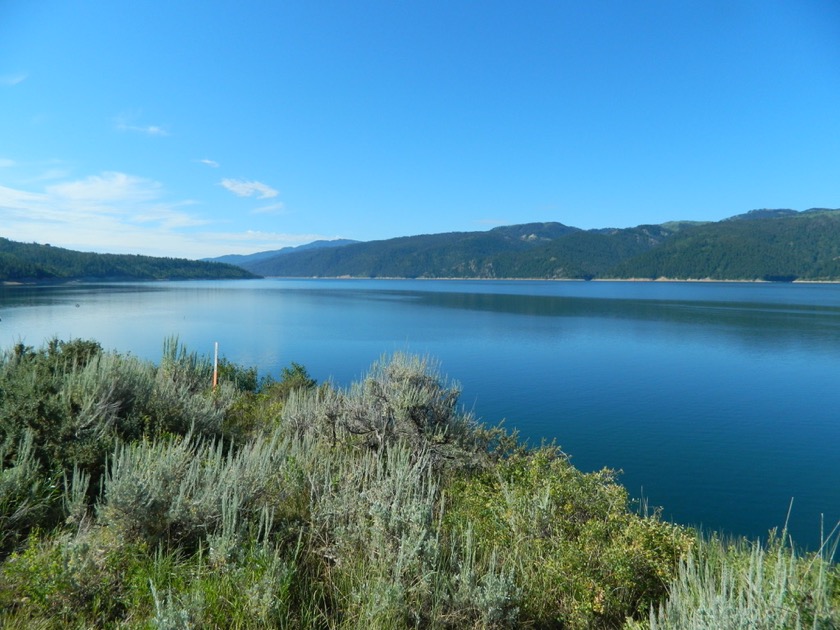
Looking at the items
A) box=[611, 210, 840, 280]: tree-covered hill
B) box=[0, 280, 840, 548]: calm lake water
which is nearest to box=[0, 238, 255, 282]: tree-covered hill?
box=[0, 280, 840, 548]: calm lake water

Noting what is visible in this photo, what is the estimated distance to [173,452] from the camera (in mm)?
4445

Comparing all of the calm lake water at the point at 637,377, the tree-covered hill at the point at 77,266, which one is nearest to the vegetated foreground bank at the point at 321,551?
the calm lake water at the point at 637,377

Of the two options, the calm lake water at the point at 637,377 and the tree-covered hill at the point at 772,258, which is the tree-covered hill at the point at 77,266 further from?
the tree-covered hill at the point at 772,258

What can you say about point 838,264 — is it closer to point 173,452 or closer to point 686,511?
point 686,511

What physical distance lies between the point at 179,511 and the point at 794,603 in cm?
415

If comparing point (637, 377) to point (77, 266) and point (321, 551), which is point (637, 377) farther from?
point (77, 266)

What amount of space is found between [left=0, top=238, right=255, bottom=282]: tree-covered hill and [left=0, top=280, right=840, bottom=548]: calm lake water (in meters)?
71.3

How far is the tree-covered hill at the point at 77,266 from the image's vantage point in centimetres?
11006

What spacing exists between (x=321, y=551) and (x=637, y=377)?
2531cm

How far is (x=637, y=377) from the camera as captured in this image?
25.9 meters

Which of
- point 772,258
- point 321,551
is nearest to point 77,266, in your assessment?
point 321,551

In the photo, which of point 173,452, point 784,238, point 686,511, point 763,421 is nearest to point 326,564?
point 173,452

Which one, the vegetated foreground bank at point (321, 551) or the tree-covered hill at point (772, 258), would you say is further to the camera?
the tree-covered hill at point (772, 258)

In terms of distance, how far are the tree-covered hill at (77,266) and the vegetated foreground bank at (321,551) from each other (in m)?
131
